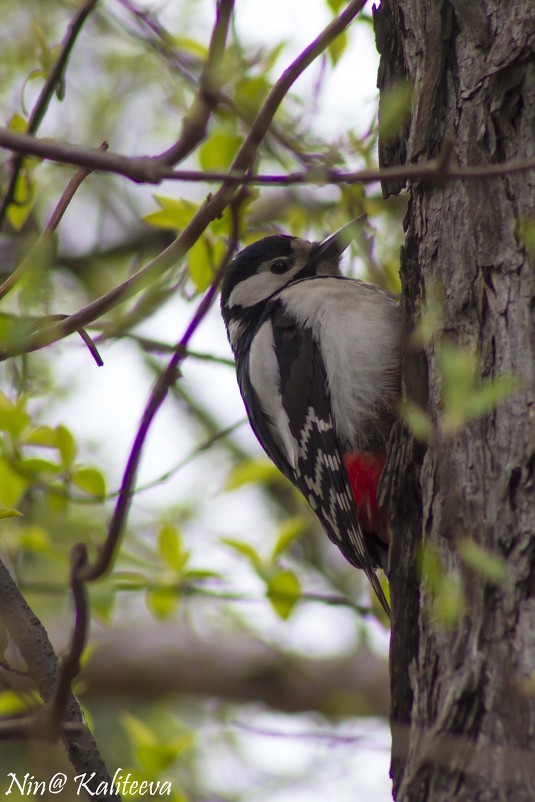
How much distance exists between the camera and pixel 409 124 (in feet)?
7.82

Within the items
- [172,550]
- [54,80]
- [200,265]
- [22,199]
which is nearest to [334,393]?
[200,265]

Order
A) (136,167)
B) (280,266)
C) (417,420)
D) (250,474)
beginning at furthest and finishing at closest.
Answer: (250,474) → (280,266) → (417,420) → (136,167)

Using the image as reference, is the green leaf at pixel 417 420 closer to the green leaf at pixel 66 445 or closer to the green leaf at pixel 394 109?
the green leaf at pixel 394 109

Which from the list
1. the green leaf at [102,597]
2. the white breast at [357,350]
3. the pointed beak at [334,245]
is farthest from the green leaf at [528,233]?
the green leaf at [102,597]

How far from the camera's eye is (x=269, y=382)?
330 centimetres

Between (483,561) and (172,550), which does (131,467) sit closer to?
(483,561)

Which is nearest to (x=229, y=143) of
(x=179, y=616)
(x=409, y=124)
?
(x=409, y=124)

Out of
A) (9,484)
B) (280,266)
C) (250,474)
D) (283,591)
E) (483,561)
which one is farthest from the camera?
(250,474)

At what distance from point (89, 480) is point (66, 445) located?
0.46 ft

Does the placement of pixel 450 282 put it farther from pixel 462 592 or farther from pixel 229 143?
pixel 229 143

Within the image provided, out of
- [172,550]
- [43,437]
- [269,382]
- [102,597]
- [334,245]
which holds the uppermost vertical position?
[334,245]

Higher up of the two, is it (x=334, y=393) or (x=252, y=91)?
(x=252, y=91)

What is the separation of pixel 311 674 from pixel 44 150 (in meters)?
4.62

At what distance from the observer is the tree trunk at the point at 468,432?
5.41ft
